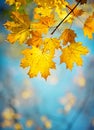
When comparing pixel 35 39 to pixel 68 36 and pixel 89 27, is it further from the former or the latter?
pixel 89 27

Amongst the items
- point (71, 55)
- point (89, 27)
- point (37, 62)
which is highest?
point (89, 27)

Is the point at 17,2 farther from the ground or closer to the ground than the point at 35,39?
farther from the ground

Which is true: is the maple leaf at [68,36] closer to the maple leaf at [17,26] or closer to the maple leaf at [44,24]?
the maple leaf at [44,24]

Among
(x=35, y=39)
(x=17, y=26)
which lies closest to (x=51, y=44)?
(x=35, y=39)

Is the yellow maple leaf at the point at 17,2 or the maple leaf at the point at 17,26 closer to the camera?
the maple leaf at the point at 17,26

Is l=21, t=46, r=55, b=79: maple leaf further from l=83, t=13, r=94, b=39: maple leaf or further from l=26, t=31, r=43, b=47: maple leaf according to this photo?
l=83, t=13, r=94, b=39: maple leaf

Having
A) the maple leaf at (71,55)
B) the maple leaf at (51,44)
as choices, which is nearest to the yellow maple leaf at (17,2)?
the maple leaf at (51,44)
